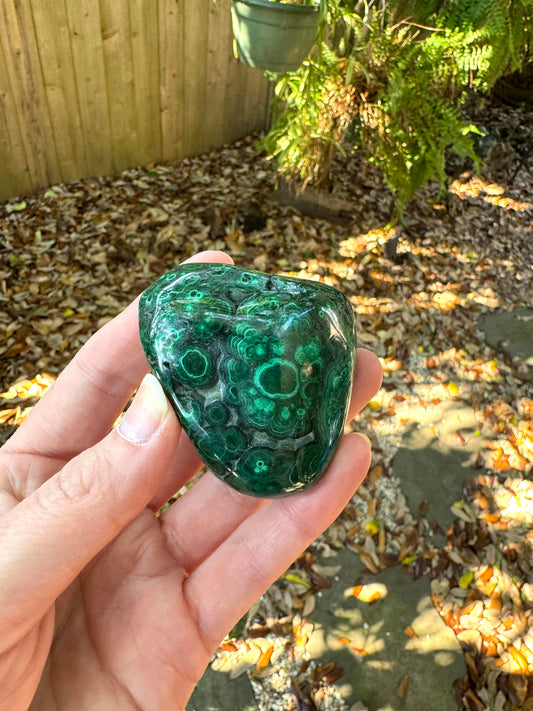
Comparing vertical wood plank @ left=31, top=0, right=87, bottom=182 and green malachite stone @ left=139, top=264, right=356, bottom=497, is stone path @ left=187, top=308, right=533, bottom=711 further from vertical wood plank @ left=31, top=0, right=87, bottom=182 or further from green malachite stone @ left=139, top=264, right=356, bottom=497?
vertical wood plank @ left=31, top=0, right=87, bottom=182

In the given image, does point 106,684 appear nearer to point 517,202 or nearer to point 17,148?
point 17,148

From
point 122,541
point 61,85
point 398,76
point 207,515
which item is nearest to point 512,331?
point 398,76

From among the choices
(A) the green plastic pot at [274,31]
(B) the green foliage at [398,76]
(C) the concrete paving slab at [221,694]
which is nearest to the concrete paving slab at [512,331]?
(B) the green foliage at [398,76]

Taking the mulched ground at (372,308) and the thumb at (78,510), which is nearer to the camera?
the thumb at (78,510)

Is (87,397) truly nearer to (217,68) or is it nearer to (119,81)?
(119,81)

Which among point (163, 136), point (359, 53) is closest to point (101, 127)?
point (163, 136)

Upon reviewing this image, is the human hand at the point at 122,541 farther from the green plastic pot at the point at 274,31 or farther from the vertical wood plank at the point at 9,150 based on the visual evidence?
the vertical wood plank at the point at 9,150
